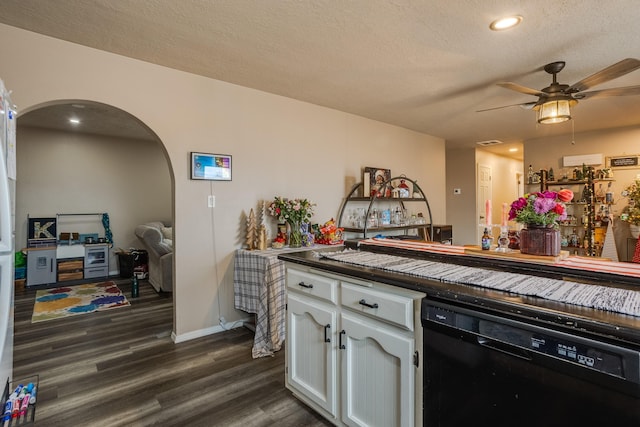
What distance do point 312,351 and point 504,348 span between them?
1035mm

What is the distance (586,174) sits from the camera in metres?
5.07

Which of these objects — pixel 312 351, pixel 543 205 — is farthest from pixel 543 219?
pixel 312 351

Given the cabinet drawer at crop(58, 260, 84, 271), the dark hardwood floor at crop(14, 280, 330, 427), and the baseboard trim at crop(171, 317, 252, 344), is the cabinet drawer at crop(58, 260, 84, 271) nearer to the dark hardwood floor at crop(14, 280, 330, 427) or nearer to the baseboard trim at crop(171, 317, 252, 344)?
the dark hardwood floor at crop(14, 280, 330, 427)

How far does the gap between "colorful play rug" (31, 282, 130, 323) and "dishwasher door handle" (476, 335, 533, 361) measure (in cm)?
413

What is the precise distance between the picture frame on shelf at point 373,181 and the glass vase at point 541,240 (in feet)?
8.09

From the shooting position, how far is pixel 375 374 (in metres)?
1.47

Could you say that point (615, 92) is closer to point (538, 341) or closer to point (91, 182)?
point (538, 341)

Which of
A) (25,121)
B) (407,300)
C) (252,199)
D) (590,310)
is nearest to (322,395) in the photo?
(407,300)

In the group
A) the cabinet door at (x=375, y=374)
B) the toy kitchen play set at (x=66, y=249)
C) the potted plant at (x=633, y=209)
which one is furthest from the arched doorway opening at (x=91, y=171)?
the potted plant at (x=633, y=209)

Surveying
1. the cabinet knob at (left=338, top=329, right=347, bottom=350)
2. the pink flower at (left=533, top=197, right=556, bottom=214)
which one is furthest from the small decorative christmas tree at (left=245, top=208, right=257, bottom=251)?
the pink flower at (left=533, top=197, right=556, bottom=214)

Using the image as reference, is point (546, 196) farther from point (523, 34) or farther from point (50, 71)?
point (50, 71)

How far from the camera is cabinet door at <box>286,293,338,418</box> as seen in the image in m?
1.67

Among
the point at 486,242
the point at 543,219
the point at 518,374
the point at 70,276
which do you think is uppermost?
the point at 543,219

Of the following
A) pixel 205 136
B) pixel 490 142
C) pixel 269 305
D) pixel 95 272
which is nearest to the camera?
pixel 269 305
